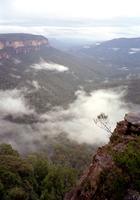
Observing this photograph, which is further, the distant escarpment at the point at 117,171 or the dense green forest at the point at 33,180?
the dense green forest at the point at 33,180

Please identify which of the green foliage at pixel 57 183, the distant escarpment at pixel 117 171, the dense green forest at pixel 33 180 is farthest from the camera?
the green foliage at pixel 57 183

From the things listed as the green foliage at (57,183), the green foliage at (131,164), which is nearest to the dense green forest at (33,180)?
the green foliage at (57,183)

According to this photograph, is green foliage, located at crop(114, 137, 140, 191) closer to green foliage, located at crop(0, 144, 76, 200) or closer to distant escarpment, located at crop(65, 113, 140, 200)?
distant escarpment, located at crop(65, 113, 140, 200)

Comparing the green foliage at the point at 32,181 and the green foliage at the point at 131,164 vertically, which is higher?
the green foliage at the point at 32,181

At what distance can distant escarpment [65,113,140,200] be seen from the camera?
83.5 feet

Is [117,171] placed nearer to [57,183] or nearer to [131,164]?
[131,164]

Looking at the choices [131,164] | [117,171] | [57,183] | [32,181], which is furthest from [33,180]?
[131,164]

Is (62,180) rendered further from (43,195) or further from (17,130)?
(17,130)

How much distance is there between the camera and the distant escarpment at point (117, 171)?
83.5 feet

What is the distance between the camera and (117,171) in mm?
26281

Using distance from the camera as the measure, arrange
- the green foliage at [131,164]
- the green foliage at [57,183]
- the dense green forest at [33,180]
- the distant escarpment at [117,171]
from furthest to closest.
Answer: the green foliage at [57,183] → the dense green forest at [33,180] → the distant escarpment at [117,171] → the green foliage at [131,164]

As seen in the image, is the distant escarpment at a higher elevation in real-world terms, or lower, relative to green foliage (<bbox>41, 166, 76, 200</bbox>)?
lower

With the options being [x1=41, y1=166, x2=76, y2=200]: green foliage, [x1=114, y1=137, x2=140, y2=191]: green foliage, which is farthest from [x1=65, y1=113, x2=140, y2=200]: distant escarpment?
[x1=41, y1=166, x2=76, y2=200]: green foliage

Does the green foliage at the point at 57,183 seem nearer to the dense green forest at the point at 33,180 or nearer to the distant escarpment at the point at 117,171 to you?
the dense green forest at the point at 33,180
